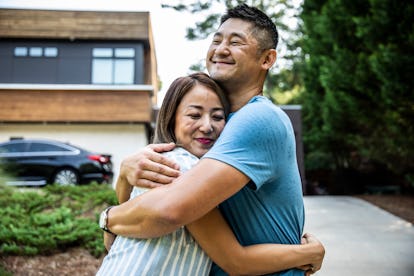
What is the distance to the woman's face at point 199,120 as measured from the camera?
71.3 inches

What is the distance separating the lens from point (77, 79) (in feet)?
58.4

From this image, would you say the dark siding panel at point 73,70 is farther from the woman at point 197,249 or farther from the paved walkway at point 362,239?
the woman at point 197,249

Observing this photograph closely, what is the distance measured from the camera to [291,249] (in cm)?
169

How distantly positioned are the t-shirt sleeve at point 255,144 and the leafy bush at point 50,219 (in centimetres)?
499

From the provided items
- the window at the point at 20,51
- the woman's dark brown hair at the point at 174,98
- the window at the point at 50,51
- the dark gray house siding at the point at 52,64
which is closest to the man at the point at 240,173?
the woman's dark brown hair at the point at 174,98

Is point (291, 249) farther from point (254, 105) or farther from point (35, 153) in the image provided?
point (35, 153)

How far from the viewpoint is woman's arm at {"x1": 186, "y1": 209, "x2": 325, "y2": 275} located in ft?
5.10

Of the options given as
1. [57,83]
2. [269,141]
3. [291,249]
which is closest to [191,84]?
[269,141]

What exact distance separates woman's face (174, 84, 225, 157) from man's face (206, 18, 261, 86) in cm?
15

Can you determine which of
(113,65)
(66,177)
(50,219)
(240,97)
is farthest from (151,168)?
(113,65)

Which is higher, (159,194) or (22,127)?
(159,194)

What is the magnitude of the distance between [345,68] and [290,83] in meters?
18.3

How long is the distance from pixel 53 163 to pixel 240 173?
1260cm

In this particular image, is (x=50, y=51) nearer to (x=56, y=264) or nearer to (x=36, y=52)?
(x=36, y=52)
